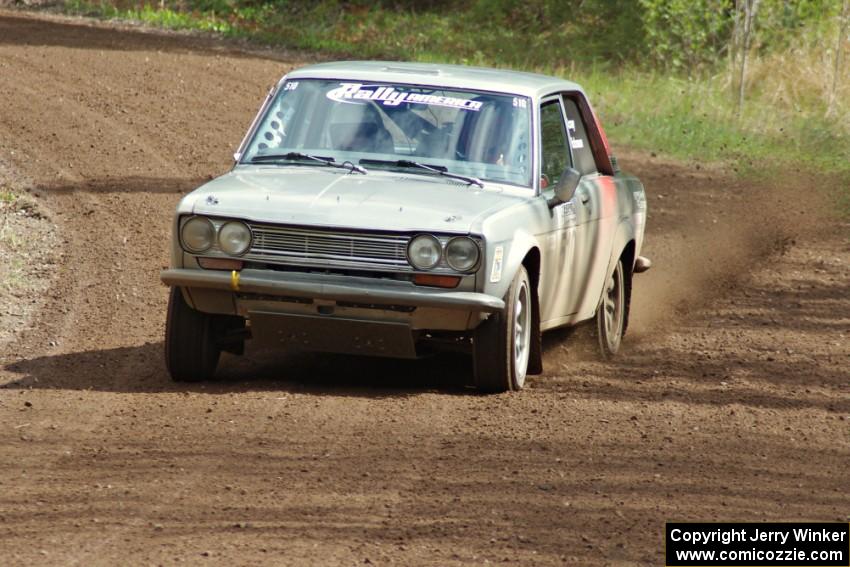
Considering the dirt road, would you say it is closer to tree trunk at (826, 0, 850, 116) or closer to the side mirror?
the side mirror

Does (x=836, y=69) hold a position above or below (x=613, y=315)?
below

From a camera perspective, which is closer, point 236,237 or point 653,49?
point 236,237

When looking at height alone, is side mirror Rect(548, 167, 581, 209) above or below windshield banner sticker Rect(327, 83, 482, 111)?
below

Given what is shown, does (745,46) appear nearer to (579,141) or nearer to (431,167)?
(579,141)

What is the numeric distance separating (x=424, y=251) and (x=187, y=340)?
55.3 inches

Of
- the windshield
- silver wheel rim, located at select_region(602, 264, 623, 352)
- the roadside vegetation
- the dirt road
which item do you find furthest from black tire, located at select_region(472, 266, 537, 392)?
the roadside vegetation

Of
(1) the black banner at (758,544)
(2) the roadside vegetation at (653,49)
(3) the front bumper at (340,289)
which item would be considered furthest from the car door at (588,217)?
(2) the roadside vegetation at (653,49)

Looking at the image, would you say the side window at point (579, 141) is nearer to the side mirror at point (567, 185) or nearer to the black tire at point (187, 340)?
the side mirror at point (567, 185)

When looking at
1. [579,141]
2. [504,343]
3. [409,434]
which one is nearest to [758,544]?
[409,434]

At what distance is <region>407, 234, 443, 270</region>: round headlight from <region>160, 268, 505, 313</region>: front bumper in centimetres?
12

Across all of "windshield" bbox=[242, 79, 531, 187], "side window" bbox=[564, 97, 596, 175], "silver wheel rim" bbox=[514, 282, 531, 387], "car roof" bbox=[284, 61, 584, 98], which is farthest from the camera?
"side window" bbox=[564, 97, 596, 175]

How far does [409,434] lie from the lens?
6.59m

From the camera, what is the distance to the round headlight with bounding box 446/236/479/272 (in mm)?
7027

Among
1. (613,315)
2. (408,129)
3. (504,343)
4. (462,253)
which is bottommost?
(613,315)
